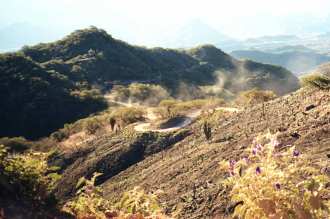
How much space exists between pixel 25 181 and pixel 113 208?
1595 millimetres

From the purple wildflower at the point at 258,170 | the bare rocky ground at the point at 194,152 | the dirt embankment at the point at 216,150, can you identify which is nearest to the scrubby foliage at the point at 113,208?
the purple wildflower at the point at 258,170

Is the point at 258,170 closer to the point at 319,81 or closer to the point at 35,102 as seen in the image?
the point at 319,81

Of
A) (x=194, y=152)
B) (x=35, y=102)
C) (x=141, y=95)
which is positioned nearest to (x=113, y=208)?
(x=194, y=152)

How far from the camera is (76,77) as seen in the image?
14625 cm

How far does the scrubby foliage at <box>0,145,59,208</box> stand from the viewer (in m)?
7.99

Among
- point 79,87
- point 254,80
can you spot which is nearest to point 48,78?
point 79,87

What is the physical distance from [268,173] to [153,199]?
2.20 meters

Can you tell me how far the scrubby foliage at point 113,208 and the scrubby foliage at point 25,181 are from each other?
59 cm

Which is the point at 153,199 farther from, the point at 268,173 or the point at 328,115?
the point at 328,115

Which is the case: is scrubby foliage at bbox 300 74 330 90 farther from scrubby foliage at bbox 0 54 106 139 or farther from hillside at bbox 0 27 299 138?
scrubby foliage at bbox 0 54 106 139

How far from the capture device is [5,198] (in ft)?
26.3

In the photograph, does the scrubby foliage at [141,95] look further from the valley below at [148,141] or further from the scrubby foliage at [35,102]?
the scrubby foliage at [35,102]

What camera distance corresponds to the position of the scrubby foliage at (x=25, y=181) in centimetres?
799

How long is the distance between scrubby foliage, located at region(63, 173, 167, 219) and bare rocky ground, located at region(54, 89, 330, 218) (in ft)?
12.6
